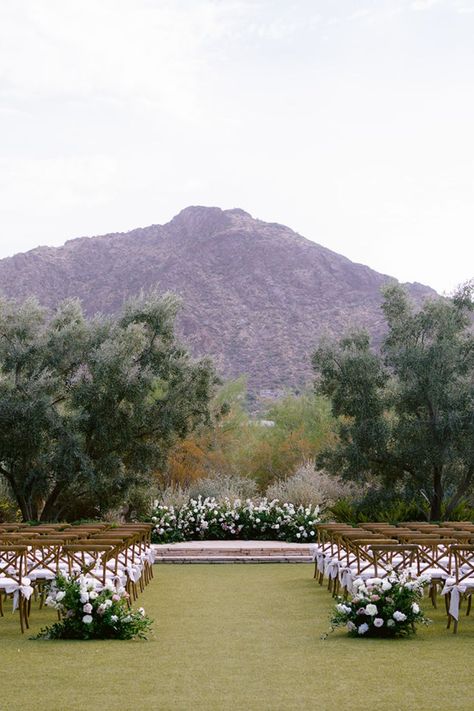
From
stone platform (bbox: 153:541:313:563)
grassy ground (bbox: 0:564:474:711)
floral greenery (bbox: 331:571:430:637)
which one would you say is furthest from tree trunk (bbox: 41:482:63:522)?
floral greenery (bbox: 331:571:430:637)

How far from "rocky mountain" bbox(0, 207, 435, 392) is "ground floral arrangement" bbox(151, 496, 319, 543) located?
120 feet

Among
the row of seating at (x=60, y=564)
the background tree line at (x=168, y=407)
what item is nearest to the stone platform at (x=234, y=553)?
the background tree line at (x=168, y=407)

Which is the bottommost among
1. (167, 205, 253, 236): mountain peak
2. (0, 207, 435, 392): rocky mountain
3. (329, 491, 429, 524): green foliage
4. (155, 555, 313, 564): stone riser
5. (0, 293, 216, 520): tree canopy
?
(155, 555, 313, 564): stone riser

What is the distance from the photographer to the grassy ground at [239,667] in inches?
248

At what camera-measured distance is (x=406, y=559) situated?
11055mm

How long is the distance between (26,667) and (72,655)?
645 mm

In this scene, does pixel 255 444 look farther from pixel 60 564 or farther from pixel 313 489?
pixel 60 564

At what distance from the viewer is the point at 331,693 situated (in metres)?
6.52

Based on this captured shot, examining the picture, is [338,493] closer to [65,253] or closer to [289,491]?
[289,491]

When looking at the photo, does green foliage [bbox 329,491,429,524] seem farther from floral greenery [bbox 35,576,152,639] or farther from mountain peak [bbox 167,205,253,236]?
mountain peak [bbox 167,205,253,236]

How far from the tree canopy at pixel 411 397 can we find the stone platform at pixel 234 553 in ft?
14.6

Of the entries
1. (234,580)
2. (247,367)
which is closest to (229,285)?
→ (247,367)

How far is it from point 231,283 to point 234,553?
177ft

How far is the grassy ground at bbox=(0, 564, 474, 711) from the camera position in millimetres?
6309
